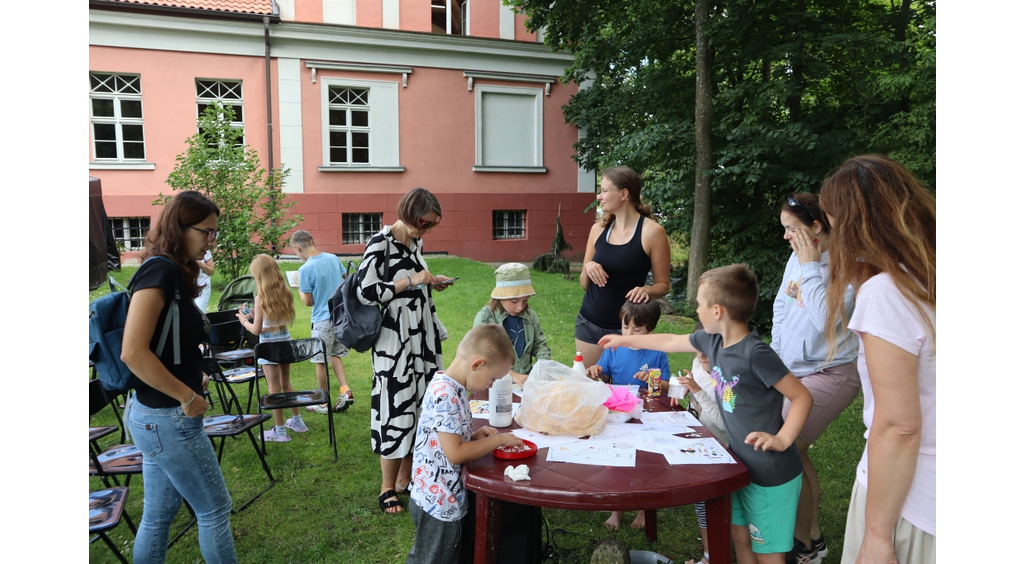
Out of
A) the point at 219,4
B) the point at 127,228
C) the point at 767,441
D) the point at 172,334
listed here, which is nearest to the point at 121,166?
the point at 127,228

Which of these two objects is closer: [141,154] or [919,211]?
[919,211]

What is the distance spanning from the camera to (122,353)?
2352 millimetres

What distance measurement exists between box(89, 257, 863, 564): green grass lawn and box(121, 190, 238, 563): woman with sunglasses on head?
2.87 feet

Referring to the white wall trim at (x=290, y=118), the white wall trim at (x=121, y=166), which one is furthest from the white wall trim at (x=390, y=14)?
the white wall trim at (x=121, y=166)

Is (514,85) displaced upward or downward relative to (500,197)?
upward

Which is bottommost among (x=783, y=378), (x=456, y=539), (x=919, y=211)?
(x=456, y=539)

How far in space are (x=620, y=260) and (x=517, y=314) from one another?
0.71 meters

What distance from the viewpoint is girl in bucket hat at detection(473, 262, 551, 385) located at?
147 inches

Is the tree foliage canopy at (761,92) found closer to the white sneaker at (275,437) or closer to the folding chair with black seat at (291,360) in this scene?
the folding chair with black seat at (291,360)

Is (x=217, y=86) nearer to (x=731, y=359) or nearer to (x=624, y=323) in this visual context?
(x=624, y=323)

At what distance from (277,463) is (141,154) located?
12998mm

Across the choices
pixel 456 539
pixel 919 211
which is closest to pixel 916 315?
pixel 919 211

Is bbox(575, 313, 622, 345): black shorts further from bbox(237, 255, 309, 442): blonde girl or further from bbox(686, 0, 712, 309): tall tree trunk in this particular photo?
bbox(686, 0, 712, 309): tall tree trunk

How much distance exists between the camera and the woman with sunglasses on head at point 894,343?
62.6 inches
